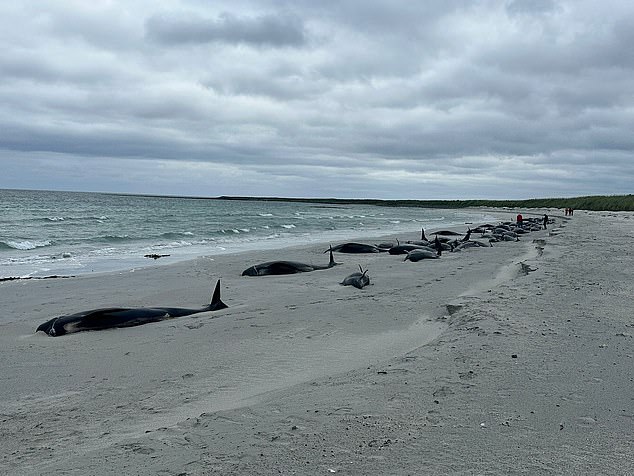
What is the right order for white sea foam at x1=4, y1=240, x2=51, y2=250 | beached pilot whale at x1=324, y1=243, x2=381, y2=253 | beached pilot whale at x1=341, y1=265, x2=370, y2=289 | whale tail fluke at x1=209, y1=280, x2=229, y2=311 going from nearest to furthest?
whale tail fluke at x1=209, y1=280, x2=229, y2=311, beached pilot whale at x1=341, y1=265, x2=370, y2=289, beached pilot whale at x1=324, y1=243, x2=381, y2=253, white sea foam at x1=4, y1=240, x2=51, y2=250

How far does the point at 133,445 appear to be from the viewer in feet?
12.5

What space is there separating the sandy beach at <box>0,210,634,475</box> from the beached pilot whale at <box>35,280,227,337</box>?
26cm

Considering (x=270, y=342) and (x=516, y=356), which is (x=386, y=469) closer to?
(x=516, y=356)

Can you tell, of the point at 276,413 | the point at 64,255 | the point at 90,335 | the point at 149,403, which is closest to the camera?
the point at 276,413

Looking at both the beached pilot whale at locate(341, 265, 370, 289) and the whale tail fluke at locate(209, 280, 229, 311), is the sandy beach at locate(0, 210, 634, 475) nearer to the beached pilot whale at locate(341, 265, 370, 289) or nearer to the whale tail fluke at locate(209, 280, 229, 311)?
the whale tail fluke at locate(209, 280, 229, 311)

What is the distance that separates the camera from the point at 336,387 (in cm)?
490

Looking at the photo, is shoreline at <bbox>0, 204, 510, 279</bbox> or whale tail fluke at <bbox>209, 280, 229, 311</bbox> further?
shoreline at <bbox>0, 204, 510, 279</bbox>

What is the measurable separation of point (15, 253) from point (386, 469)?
21027 mm

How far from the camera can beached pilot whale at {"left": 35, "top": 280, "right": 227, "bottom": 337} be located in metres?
7.80

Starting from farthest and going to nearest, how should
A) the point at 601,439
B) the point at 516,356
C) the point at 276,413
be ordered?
1. the point at 516,356
2. the point at 276,413
3. the point at 601,439

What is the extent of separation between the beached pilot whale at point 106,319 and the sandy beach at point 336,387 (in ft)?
0.84

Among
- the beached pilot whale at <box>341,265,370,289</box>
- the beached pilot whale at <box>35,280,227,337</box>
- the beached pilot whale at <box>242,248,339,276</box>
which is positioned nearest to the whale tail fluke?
the beached pilot whale at <box>35,280,227,337</box>

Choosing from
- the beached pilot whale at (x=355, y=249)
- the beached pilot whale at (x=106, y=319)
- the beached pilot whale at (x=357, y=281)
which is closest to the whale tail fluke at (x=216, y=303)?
the beached pilot whale at (x=106, y=319)

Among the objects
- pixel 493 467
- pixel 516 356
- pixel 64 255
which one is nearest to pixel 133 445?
pixel 493 467
